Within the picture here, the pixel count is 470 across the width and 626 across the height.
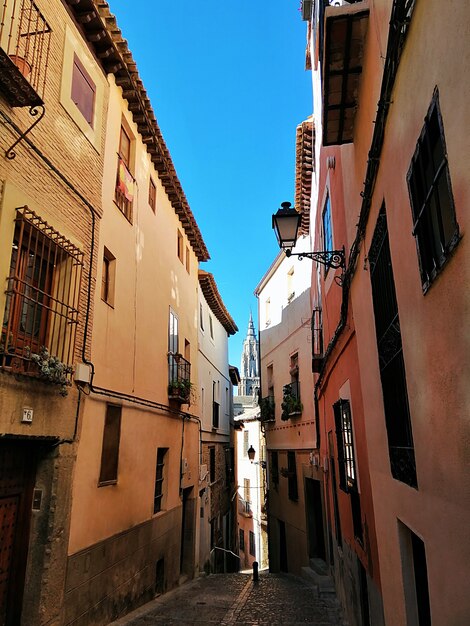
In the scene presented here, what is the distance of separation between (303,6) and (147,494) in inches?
407

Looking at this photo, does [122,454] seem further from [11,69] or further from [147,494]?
[11,69]

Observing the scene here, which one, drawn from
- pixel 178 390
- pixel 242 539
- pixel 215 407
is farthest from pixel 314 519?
pixel 242 539

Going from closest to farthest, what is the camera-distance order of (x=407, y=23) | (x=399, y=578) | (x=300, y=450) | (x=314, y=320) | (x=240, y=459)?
1. (x=407, y=23)
2. (x=399, y=578)
3. (x=314, y=320)
4. (x=300, y=450)
5. (x=240, y=459)

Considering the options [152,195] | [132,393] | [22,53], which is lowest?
[132,393]

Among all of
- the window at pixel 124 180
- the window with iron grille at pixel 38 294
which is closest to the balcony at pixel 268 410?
the window at pixel 124 180

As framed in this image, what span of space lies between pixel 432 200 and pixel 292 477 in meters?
14.3

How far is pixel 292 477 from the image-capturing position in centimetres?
1546

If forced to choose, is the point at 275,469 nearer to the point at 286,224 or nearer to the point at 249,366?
the point at 286,224

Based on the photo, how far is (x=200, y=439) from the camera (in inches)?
624

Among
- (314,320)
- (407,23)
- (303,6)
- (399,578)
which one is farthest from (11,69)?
(314,320)

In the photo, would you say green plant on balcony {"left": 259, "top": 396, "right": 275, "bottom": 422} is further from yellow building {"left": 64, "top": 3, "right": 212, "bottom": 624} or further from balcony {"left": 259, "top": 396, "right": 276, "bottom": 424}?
yellow building {"left": 64, "top": 3, "right": 212, "bottom": 624}

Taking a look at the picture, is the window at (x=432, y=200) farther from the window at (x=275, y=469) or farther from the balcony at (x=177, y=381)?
the window at (x=275, y=469)

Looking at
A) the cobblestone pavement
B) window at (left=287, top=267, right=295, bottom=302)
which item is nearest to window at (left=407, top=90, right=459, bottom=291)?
the cobblestone pavement

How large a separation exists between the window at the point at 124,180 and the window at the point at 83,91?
1.33 metres
